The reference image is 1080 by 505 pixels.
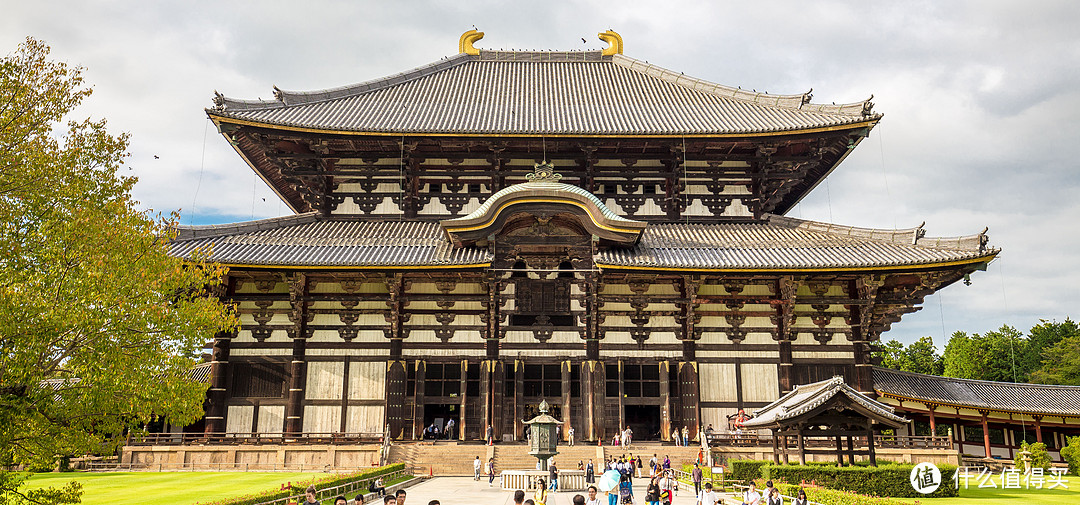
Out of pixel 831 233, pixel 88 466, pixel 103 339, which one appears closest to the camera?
pixel 103 339

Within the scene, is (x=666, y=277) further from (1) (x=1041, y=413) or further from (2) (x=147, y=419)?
(1) (x=1041, y=413)

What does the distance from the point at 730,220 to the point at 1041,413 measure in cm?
1970

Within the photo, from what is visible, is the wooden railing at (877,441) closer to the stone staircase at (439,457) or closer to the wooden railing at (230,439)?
the stone staircase at (439,457)

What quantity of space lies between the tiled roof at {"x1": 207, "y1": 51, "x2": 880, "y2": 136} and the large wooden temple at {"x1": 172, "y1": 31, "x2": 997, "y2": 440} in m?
0.35

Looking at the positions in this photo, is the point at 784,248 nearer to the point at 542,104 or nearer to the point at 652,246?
the point at 652,246

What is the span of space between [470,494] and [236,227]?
1602 cm

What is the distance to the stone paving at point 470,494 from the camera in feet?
60.7

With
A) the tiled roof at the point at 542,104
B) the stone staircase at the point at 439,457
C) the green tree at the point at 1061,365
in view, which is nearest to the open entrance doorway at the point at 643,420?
the stone staircase at the point at 439,457

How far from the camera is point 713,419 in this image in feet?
91.9

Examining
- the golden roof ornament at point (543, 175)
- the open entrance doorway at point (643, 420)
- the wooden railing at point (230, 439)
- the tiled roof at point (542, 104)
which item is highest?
the tiled roof at point (542, 104)

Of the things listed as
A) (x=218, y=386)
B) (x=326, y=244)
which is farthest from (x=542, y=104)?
(x=218, y=386)

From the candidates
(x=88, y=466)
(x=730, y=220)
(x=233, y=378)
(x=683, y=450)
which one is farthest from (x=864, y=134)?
(x=88, y=466)

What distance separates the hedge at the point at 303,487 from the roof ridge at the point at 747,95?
23.3 metres

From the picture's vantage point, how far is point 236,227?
29578mm
